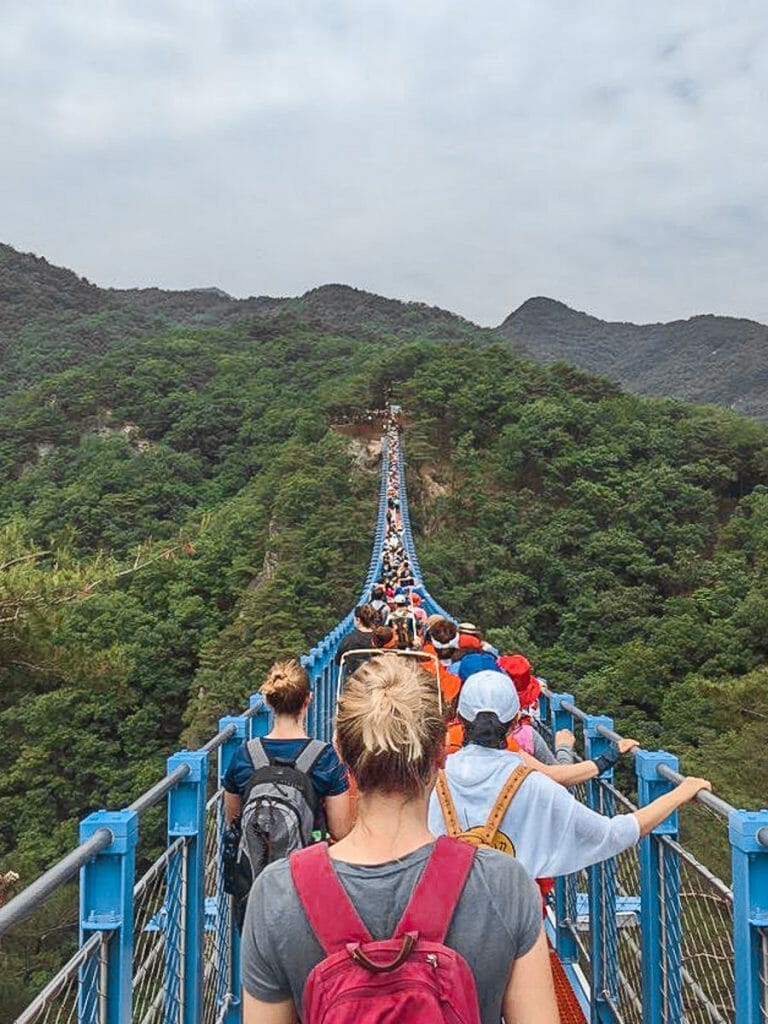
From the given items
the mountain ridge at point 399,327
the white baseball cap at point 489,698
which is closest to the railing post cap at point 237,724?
the white baseball cap at point 489,698

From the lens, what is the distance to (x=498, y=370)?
31.7 m

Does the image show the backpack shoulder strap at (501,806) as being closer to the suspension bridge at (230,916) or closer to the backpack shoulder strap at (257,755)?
the suspension bridge at (230,916)

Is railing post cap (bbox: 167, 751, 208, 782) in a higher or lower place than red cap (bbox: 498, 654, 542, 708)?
lower

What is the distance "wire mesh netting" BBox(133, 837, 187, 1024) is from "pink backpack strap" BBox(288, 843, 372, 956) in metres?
0.78

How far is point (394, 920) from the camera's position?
35.8 inches

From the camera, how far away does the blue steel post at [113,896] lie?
140 cm

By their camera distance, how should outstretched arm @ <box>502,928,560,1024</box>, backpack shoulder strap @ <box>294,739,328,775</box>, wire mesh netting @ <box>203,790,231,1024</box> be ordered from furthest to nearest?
wire mesh netting @ <box>203,790,231,1024</box>
backpack shoulder strap @ <box>294,739,328,775</box>
outstretched arm @ <box>502,928,560,1024</box>

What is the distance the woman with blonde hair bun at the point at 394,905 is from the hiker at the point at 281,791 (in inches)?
29.6

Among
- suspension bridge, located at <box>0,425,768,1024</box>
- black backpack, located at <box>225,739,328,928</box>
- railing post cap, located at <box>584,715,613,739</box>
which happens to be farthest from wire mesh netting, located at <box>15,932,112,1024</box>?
railing post cap, located at <box>584,715,613,739</box>

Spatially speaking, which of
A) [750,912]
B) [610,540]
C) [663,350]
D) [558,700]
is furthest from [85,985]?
[663,350]

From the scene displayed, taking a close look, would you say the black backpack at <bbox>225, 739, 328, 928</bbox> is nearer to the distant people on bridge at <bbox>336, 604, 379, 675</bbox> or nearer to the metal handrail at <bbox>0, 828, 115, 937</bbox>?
the metal handrail at <bbox>0, 828, 115, 937</bbox>

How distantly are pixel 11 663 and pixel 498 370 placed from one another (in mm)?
25574

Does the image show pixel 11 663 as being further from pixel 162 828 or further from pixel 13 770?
pixel 13 770

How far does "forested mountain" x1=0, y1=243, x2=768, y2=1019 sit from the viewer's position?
42.0 ft
